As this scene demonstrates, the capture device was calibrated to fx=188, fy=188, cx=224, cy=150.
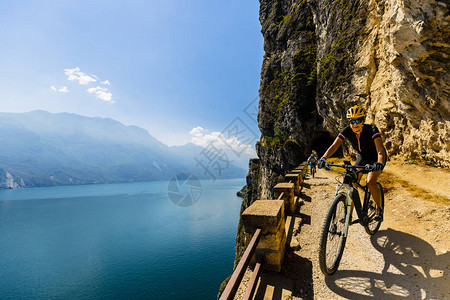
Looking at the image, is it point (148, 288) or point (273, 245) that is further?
point (148, 288)

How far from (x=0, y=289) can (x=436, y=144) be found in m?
59.2

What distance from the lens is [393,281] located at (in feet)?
11.4

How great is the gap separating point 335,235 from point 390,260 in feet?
4.44

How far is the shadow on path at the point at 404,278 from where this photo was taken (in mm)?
3188

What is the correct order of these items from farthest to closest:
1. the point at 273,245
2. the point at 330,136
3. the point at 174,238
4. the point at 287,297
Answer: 1. the point at 174,238
2. the point at 330,136
3. the point at 273,245
4. the point at 287,297

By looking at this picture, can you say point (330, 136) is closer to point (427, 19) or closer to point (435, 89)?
point (435, 89)

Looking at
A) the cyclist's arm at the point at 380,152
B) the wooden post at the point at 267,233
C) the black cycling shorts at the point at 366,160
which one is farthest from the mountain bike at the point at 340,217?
the wooden post at the point at 267,233

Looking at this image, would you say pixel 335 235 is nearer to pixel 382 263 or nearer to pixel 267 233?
pixel 382 263

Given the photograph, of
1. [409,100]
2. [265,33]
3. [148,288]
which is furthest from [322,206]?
[265,33]

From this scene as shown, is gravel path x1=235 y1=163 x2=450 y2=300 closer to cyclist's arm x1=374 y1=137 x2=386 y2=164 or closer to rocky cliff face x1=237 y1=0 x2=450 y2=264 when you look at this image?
cyclist's arm x1=374 y1=137 x2=386 y2=164

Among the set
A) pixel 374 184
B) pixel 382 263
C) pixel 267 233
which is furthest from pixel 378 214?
pixel 267 233

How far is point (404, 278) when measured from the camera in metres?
3.50

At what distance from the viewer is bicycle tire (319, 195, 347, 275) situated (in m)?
3.50

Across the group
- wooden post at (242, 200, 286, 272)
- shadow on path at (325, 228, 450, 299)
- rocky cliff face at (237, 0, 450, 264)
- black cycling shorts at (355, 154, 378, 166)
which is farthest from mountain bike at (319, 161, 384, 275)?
rocky cliff face at (237, 0, 450, 264)
